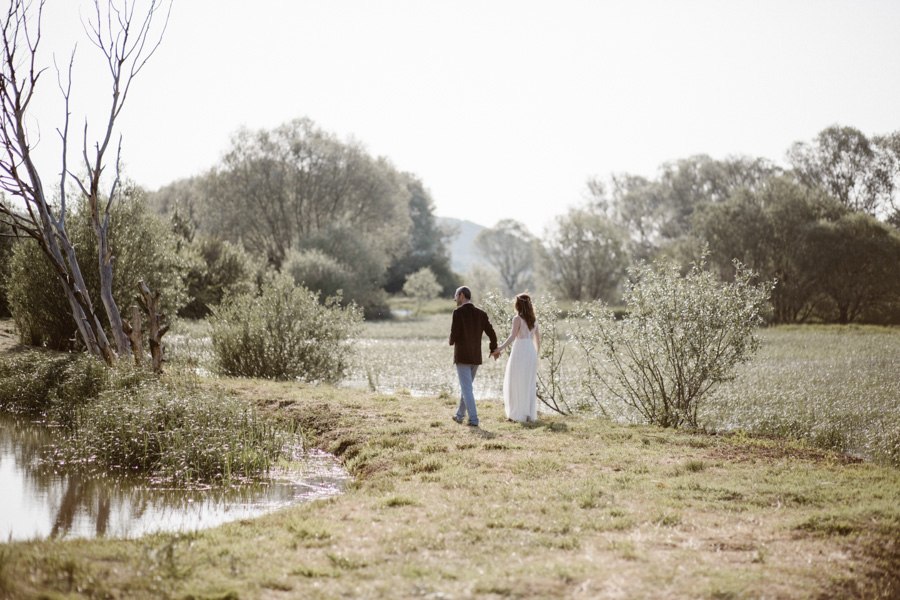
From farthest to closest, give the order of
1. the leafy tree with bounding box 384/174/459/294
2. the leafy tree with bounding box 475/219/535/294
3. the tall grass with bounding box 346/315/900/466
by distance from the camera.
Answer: the leafy tree with bounding box 475/219/535/294 < the leafy tree with bounding box 384/174/459/294 < the tall grass with bounding box 346/315/900/466

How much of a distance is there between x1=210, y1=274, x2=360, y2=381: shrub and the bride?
7.61 meters

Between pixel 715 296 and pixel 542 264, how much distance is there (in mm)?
54807

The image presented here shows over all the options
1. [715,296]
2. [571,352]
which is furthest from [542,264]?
[715,296]

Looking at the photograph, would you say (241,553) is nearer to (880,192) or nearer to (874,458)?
(874,458)

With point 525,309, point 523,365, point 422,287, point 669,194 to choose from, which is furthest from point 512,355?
point 669,194

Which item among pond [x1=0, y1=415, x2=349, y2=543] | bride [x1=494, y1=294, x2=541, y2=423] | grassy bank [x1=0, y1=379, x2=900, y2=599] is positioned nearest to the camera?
grassy bank [x1=0, y1=379, x2=900, y2=599]

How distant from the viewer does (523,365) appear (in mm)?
11773

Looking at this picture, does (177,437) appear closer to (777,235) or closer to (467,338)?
(467,338)

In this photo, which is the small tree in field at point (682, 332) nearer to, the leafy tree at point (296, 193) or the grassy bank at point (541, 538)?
the grassy bank at point (541, 538)

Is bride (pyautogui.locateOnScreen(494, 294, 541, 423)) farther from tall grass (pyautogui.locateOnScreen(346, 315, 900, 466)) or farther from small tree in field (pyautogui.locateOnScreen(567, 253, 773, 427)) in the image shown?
tall grass (pyautogui.locateOnScreen(346, 315, 900, 466))

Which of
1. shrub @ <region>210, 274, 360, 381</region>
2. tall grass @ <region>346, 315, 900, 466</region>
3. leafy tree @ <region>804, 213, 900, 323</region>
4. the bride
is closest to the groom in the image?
the bride

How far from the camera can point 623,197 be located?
7756cm

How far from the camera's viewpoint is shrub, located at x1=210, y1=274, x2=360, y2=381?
58.2 ft

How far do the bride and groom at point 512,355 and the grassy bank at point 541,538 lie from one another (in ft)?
6.61
